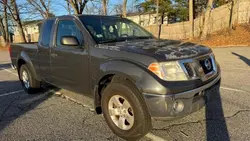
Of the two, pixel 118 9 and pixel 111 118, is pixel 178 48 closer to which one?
pixel 111 118

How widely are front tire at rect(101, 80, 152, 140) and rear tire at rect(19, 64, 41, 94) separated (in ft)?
9.39

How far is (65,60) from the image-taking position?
401 cm

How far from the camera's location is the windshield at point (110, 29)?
379 cm

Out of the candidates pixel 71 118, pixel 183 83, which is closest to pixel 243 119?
pixel 183 83

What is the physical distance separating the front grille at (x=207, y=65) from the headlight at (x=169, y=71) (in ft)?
1.52

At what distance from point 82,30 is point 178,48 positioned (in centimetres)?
167

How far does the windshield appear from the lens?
3791 mm

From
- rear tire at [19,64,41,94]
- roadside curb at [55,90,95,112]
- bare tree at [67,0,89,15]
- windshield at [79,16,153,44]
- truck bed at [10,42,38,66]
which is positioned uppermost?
bare tree at [67,0,89,15]

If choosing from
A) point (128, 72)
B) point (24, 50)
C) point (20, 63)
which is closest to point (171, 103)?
point (128, 72)

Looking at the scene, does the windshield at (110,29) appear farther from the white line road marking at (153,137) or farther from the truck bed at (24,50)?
the truck bed at (24,50)

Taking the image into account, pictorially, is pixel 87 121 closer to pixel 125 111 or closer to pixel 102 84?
pixel 102 84

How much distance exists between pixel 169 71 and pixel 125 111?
0.88m

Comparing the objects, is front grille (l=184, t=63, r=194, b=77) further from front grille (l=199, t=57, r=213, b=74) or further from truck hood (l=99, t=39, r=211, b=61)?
front grille (l=199, t=57, r=213, b=74)

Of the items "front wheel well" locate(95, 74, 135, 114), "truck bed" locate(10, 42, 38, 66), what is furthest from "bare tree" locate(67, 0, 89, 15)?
"front wheel well" locate(95, 74, 135, 114)
